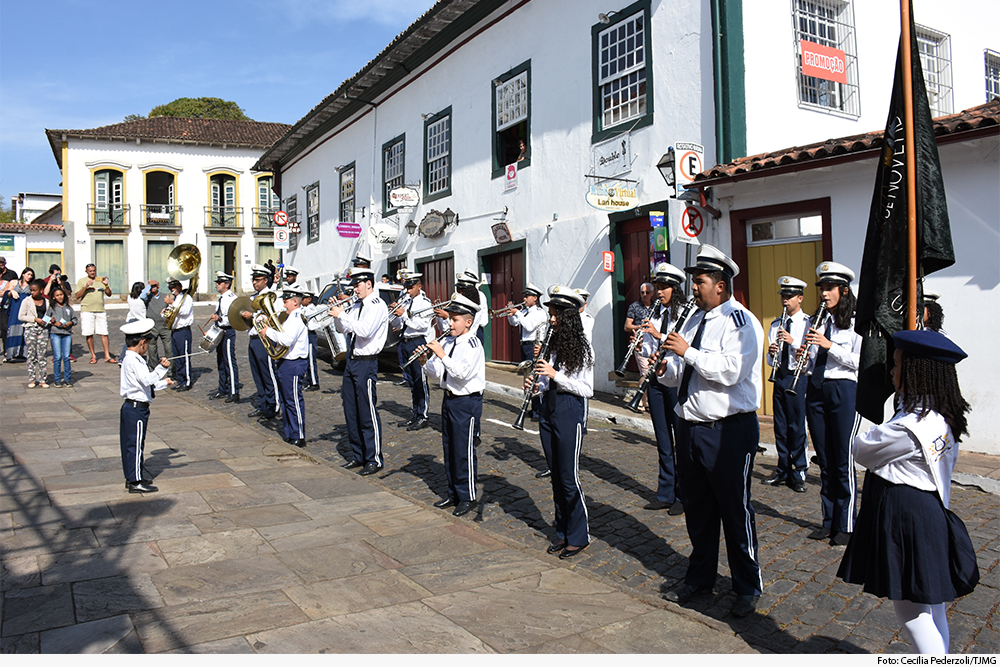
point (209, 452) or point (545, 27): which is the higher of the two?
point (545, 27)

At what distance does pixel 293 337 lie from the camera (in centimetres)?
845

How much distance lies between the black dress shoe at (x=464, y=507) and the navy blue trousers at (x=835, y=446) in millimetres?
2691

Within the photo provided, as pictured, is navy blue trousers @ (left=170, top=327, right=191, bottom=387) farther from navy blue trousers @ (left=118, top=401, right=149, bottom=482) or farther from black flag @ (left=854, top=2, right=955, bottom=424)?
black flag @ (left=854, top=2, right=955, bottom=424)

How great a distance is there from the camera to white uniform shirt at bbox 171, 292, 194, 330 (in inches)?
467

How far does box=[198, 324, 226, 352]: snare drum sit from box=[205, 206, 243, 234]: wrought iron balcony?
3055 cm

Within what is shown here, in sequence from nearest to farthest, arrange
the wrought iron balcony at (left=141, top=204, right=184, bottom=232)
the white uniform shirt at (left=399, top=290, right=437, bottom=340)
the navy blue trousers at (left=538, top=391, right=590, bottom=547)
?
1. the navy blue trousers at (left=538, top=391, right=590, bottom=547)
2. the white uniform shirt at (left=399, top=290, right=437, bottom=340)
3. the wrought iron balcony at (left=141, top=204, right=184, bottom=232)

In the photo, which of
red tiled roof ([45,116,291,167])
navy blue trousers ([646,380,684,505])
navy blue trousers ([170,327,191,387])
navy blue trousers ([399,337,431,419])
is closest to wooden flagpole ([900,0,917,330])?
navy blue trousers ([646,380,684,505])

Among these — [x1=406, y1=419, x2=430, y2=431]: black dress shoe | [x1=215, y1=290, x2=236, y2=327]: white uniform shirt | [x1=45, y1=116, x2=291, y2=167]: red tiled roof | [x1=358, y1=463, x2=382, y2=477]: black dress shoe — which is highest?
[x1=45, y1=116, x2=291, y2=167]: red tiled roof

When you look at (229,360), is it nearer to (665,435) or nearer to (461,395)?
(461,395)

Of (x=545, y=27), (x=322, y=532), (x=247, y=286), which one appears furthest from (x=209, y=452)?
(x=247, y=286)

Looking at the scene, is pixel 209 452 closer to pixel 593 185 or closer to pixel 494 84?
pixel 593 185

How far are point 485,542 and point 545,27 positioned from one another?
10443 millimetres

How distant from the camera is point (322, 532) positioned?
545 centimetres

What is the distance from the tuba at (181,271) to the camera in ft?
38.9
